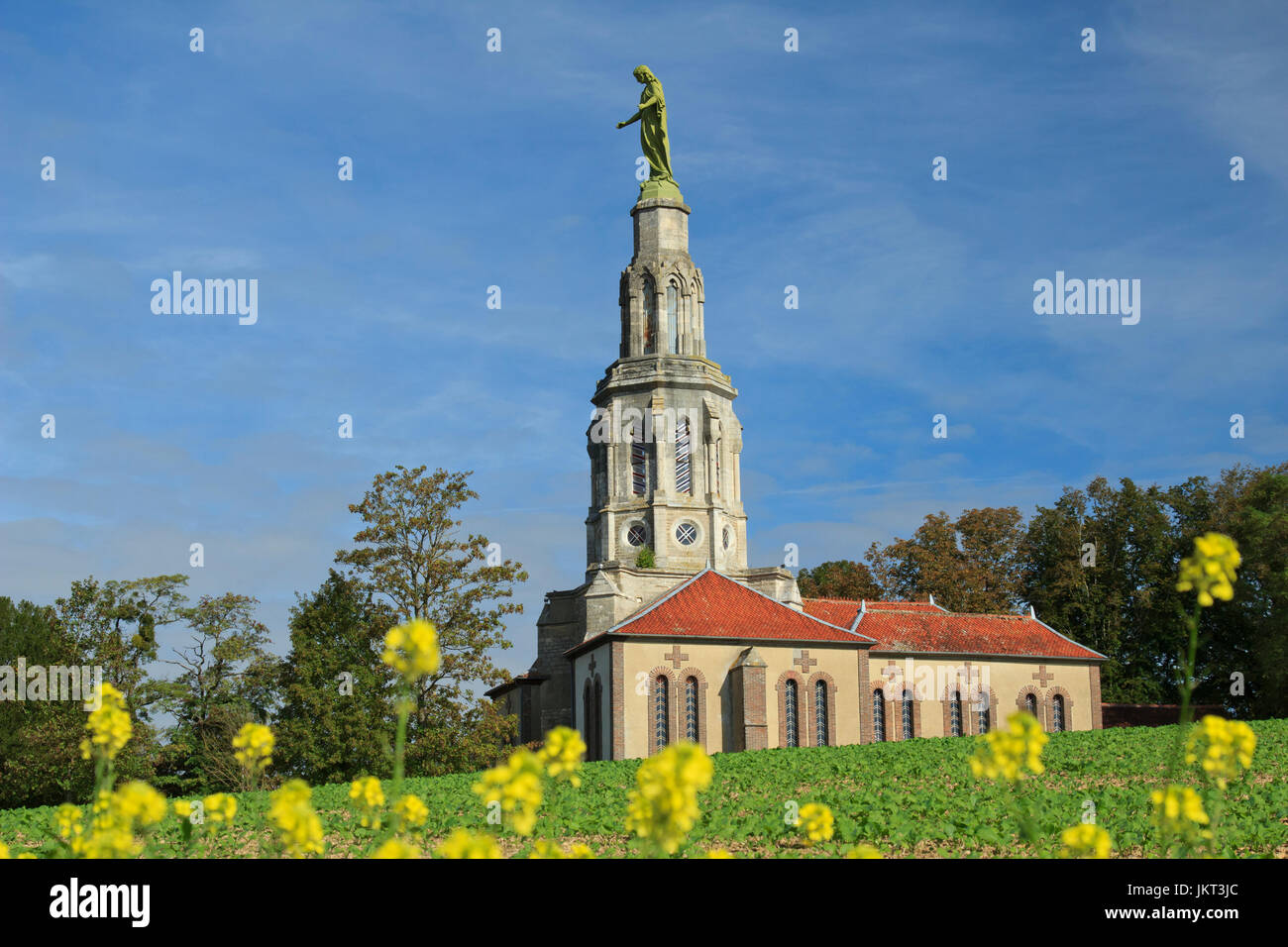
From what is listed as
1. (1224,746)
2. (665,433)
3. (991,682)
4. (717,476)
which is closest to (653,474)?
(665,433)

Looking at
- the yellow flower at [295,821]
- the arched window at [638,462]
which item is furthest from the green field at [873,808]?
the arched window at [638,462]

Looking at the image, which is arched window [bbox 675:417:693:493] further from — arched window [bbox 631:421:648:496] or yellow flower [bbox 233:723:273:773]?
yellow flower [bbox 233:723:273:773]

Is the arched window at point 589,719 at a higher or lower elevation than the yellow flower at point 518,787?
lower

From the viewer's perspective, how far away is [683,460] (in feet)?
189

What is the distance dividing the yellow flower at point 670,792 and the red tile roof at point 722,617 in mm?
42633

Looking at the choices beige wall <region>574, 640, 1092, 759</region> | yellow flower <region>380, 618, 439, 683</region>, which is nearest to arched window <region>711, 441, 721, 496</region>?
beige wall <region>574, 640, 1092, 759</region>

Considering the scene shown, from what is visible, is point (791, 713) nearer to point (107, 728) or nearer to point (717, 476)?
point (717, 476)

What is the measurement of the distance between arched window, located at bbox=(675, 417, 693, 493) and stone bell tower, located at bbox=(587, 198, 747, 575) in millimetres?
45

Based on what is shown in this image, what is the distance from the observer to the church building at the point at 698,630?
48500 millimetres

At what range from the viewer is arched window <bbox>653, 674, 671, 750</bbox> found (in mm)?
48000

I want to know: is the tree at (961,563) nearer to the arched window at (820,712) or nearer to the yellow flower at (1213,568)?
the arched window at (820,712)

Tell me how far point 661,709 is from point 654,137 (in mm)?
30009

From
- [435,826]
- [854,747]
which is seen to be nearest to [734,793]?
[435,826]
